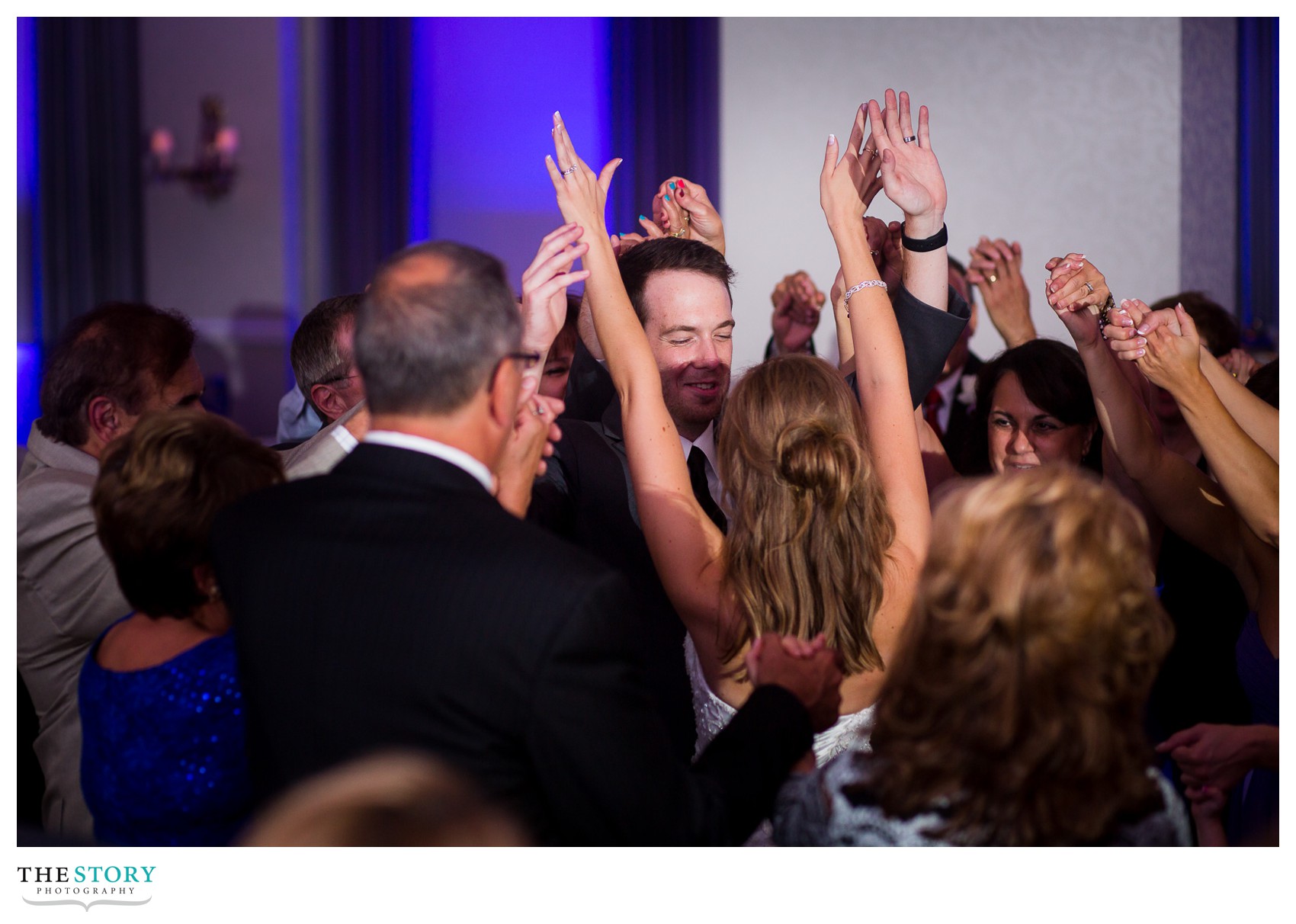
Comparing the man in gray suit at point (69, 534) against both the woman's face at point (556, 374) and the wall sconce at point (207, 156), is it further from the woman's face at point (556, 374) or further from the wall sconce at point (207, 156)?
the wall sconce at point (207, 156)

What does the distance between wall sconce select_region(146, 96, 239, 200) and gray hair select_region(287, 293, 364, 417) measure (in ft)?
11.3

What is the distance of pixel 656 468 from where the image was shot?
164 centimetres

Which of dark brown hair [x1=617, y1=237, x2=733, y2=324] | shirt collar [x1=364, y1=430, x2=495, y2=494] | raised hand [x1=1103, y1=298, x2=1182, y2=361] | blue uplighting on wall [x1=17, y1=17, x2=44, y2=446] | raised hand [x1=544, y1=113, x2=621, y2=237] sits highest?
blue uplighting on wall [x1=17, y1=17, x2=44, y2=446]

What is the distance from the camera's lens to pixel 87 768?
1482mm

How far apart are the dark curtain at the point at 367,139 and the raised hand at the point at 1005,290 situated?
2.99m

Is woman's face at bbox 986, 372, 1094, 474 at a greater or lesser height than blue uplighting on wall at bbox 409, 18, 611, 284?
lesser

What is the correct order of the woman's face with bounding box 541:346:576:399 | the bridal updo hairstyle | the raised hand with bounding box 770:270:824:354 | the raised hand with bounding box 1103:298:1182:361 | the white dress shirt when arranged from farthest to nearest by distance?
the raised hand with bounding box 770:270:824:354, the woman's face with bounding box 541:346:576:399, the white dress shirt, the raised hand with bounding box 1103:298:1182:361, the bridal updo hairstyle

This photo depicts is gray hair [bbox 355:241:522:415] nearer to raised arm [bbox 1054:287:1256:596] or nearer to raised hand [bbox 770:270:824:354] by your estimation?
raised arm [bbox 1054:287:1256:596]

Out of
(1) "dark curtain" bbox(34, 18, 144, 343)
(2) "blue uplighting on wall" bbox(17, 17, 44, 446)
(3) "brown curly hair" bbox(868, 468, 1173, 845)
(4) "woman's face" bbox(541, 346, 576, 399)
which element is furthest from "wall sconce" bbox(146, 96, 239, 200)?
(3) "brown curly hair" bbox(868, 468, 1173, 845)

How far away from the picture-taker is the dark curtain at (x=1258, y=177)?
4.87m

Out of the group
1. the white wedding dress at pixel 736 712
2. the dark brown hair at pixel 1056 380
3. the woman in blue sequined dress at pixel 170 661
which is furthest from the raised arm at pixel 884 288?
the woman in blue sequined dress at pixel 170 661

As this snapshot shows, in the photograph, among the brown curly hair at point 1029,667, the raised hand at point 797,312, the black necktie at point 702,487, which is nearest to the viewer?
the brown curly hair at point 1029,667

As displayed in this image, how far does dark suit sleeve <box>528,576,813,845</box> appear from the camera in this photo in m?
1.10
